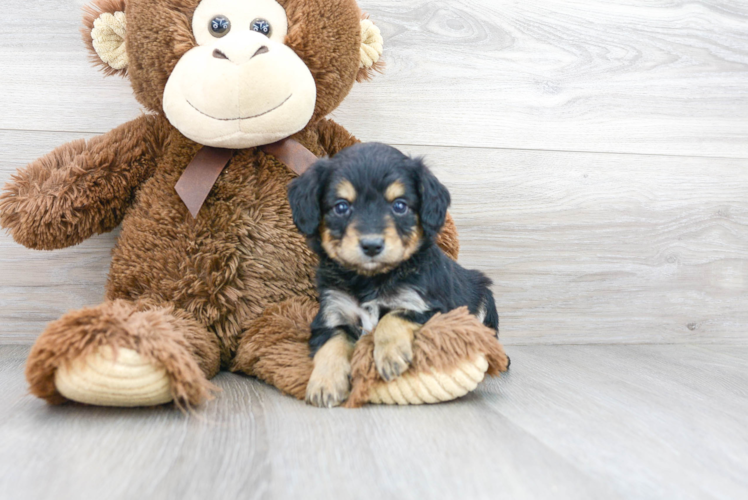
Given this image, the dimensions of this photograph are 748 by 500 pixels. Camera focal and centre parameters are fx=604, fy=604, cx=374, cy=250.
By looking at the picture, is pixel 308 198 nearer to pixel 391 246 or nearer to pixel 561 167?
pixel 391 246

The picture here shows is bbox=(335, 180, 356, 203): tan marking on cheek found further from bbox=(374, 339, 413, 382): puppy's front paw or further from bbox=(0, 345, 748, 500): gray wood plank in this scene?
bbox=(0, 345, 748, 500): gray wood plank

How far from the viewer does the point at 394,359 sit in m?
1.50

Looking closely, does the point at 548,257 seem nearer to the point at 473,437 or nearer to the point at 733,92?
the point at 733,92

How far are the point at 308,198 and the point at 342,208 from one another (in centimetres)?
10

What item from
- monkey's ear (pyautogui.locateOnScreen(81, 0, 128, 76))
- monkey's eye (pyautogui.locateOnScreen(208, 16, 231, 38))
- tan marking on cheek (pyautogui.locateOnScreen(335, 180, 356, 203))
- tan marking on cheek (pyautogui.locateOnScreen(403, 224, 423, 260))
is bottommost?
tan marking on cheek (pyautogui.locateOnScreen(403, 224, 423, 260))

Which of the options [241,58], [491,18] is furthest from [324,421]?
[491,18]

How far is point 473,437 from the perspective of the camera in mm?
1342

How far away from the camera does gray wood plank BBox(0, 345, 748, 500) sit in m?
1.08

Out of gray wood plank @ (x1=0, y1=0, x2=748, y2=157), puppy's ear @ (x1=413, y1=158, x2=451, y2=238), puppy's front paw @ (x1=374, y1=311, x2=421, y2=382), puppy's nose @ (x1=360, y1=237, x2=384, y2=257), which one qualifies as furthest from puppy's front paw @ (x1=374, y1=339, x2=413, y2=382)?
gray wood plank @ (x1=0, y1=0, x2=748, y2=157)

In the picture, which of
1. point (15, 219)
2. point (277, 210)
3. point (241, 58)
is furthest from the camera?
point (277, 210)

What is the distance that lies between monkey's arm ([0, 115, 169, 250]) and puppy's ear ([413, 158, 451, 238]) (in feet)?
3.02

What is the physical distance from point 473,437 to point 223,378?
34.2 inches

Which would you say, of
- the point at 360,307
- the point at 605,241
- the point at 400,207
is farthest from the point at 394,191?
the point at 605,241

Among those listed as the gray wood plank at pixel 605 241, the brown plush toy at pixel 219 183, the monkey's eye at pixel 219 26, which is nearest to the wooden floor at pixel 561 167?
the gray wood plank at pixel 605 241
